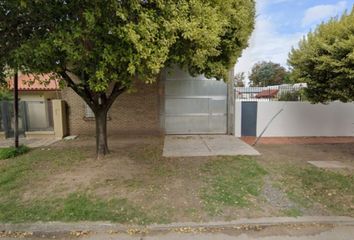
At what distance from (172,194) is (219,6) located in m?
4.11

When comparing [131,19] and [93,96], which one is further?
[93,96]

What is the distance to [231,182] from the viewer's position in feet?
19.7

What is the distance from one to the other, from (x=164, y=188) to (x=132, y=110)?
25.2 feet

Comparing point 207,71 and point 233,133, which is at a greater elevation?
point 207,71

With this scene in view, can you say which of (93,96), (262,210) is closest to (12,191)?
(93,96)

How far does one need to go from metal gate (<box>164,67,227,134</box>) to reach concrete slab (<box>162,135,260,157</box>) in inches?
28.5

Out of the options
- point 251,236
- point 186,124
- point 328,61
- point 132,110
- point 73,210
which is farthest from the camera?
point 186,124

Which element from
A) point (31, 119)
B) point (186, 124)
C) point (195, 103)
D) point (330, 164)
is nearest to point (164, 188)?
point (330, 164)

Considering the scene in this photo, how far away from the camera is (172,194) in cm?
535

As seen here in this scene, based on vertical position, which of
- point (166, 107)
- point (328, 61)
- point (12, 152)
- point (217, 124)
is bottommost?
point (12, 152)

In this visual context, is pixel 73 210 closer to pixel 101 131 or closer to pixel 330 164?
pixel 101 131

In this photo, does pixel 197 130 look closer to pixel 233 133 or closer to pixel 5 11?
pixel 233 133

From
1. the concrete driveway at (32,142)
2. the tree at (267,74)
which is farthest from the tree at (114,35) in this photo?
the tree at (267,74)

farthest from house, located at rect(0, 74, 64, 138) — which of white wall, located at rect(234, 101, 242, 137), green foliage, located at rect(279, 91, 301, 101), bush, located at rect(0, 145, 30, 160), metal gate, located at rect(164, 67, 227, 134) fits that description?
green foliage, located at rect(279, 91, 301, 101)
